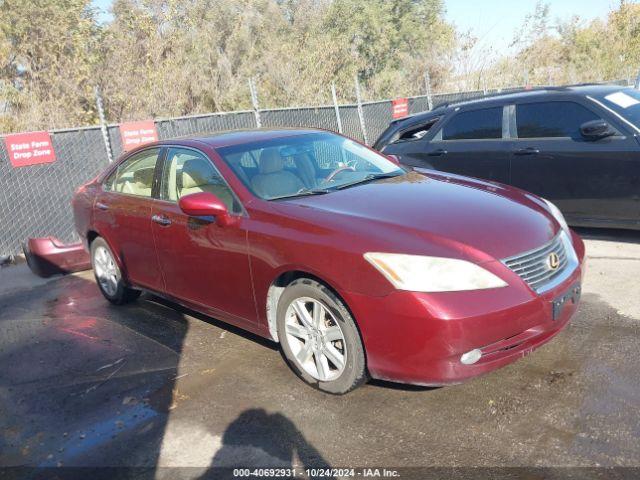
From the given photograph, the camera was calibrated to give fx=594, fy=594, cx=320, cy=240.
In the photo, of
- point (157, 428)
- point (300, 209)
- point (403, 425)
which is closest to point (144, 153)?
point (300, 209)

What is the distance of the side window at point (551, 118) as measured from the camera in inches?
241

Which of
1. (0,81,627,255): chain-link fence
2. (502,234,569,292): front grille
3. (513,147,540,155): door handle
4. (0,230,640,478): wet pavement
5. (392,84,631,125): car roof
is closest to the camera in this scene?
(0,230,640,478): wet pavement

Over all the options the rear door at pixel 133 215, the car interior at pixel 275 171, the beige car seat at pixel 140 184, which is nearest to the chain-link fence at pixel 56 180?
the rear door at pixel 133 215

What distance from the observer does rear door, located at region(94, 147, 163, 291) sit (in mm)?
4922

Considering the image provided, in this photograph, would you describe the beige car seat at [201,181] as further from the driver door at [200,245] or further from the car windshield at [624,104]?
the car windshield at [624,104]

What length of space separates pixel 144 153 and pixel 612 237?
4.89m

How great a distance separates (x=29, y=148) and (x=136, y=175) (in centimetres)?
421

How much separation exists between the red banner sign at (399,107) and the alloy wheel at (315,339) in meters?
12.5

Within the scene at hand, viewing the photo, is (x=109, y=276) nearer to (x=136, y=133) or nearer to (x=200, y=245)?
(x=200, y=245)

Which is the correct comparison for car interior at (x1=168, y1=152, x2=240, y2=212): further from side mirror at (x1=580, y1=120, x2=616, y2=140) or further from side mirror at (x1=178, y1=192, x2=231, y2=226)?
side mirror at (x1=580, y1=120, x2=616, y2=140)

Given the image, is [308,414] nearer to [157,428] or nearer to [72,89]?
[157,428]

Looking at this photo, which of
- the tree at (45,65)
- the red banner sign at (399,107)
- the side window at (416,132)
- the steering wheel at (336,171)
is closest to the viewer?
the steering wheel at (336,171)

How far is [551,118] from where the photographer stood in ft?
20.8

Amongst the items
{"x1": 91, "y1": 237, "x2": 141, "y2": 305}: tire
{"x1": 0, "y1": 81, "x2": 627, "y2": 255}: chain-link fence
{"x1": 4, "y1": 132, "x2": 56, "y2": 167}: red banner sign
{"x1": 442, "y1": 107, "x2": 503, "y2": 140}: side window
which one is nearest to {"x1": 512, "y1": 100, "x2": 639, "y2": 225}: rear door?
{"x1": 442, "y1": 107, "x2": 503, "y2": 140}: side window
